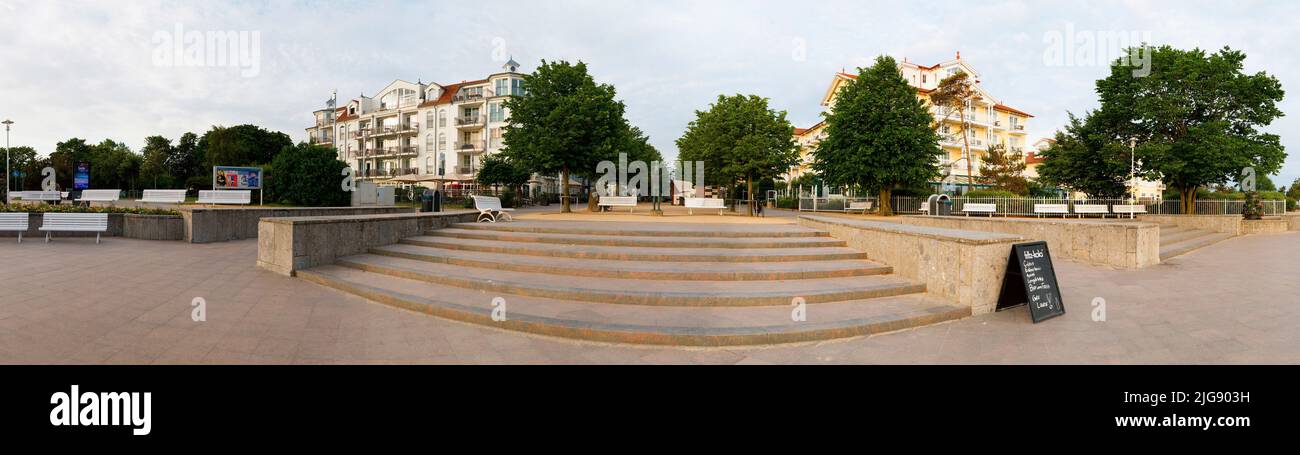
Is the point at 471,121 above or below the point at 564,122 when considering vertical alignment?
above

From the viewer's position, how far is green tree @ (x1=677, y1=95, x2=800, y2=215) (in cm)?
2838

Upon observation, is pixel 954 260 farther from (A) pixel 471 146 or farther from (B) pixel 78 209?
(A) pixel 471 146

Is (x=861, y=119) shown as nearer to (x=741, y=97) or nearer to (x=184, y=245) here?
(x=741, y=97)

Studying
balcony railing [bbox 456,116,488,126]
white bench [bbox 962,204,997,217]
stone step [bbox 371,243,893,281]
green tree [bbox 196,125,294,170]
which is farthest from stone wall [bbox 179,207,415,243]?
balcony railing [bbox 456,116,488,126]

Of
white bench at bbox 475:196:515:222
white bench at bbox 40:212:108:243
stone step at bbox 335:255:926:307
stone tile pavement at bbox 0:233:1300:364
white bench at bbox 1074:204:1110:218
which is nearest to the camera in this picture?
stone tile pavement at bbox 0:233:1300:364

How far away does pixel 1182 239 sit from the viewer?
18125 millimetres

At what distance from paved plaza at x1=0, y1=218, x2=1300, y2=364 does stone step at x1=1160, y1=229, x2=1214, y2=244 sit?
1064cm

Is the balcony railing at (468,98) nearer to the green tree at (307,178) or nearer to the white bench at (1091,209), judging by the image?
the green tree at (307,178)

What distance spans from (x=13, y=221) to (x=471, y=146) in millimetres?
46236

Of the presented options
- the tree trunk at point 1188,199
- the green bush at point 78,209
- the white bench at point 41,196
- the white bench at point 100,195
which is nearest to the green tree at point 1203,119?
the tree trunk at point 1188,199

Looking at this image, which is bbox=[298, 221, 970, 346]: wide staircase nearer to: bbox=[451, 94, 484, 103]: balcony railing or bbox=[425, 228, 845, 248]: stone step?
bbox=[425, 228, 845, 248]: stone step

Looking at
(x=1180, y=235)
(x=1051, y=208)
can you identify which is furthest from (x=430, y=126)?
(x=1180, y=235)

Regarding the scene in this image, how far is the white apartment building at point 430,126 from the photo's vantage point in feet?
188

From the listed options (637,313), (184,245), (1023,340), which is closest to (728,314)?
(637,313)
